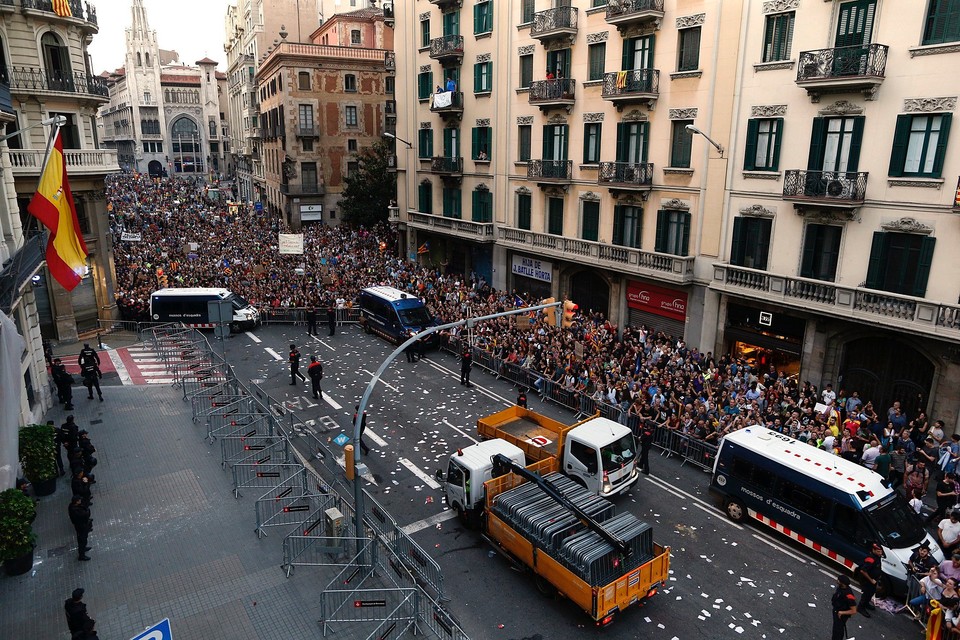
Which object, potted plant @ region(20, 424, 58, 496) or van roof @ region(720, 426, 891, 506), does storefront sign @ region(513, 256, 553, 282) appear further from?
potted plant @ region(20, 424, 58, 496)

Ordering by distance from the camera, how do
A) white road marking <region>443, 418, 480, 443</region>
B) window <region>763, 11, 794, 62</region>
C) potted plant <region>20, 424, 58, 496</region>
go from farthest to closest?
1. window <region>763, 11, 794, 62</region>
2. white road marking <region>443, 418, 480, 443</region>
3. potted plant <region>20, 424, 58, 496</region>

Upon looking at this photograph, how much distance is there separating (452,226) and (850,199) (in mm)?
23795

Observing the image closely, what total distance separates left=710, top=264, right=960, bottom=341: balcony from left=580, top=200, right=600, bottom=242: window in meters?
7.25

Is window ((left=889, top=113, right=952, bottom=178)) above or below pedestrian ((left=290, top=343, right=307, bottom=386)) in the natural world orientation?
above

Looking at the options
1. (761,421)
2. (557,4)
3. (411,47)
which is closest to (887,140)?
(761,421)

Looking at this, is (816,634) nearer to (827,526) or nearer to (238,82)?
(827,526)

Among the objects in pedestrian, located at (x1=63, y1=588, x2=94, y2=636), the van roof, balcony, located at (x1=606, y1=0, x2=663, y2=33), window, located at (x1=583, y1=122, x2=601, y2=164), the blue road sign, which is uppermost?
balcony, located at (x1=606, y1=0, x2=663, y2=33)

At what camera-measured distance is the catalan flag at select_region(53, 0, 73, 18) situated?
2805 centimetres

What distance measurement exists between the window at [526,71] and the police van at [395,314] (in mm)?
13285

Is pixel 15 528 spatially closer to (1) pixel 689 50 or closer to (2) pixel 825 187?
(2) pixel 825 187

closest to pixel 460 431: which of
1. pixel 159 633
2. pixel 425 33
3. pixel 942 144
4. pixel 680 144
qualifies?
pixel 159 633

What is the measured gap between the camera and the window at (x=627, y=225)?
2897 centimetres

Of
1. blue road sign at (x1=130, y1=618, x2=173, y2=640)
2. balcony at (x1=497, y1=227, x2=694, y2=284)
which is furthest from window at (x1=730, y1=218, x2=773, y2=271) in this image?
blue road sign at (x1=130, y1=618, x2=173, y2=640)

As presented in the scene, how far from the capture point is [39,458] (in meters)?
15.8
